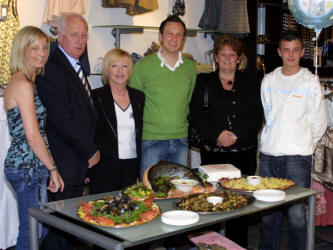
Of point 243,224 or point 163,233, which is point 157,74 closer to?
point 243,224

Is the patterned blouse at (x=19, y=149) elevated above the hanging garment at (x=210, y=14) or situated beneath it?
situated beneath

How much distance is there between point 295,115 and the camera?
3090 mm

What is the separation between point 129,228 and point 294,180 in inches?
59.9

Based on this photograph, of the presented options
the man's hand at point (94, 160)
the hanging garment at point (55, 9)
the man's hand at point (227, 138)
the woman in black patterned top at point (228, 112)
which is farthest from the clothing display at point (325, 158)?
the hanging garment at point (55, 9)

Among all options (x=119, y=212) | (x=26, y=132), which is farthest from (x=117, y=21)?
(x=119, y=212)

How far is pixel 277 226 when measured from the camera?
3287 millimetres

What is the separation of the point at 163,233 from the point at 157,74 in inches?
63.2

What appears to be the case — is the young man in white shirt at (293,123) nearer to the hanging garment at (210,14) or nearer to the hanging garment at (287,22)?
the hanging garment at (210,14)

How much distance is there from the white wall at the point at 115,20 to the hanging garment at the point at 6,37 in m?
0.31

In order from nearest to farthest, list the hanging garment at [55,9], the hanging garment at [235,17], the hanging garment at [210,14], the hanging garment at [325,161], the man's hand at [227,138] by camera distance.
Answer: the man's hand at [227,138]
the hanging garment at [325,161]
the hanging garment at [55,9]
the hanging garment at [235,17]
the hanging garment at [210,14]

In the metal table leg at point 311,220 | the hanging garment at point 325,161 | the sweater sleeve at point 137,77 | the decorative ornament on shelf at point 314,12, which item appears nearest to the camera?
the metal table leg at point 311,220

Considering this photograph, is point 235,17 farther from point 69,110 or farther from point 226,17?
point 69,110

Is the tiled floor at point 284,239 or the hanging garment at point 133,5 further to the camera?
the hanging garment at point 133,5

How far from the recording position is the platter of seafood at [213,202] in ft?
7.09
